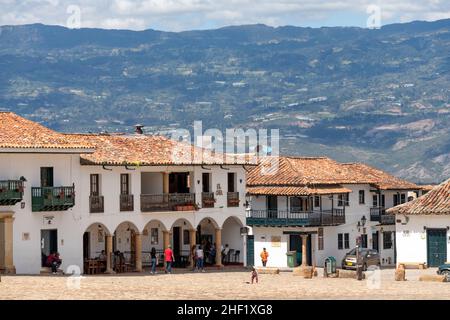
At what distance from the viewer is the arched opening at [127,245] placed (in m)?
75.1

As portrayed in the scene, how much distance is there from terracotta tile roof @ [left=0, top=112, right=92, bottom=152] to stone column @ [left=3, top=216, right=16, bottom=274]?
3.25 m

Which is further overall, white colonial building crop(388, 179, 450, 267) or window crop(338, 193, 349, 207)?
window crop(338, 193, 349, 207)

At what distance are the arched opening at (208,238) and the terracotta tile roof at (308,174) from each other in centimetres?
1147

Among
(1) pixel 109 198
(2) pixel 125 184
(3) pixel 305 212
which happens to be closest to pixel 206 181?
(2) pixel 125 184

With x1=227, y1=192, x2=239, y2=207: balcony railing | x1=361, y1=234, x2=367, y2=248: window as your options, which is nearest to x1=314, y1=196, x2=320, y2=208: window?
x1=361, y1=234, x2=367, y2=248: window

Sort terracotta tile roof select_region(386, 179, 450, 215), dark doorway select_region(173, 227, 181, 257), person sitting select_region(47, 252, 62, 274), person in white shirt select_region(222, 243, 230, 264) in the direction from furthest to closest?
terracotta tile roof select_region(386, 179, 450, 215) < person in white shirt select_region(222, 243, 230, 264) < dark doorway select_region(173, 227, 181, 257) < person sitting select_region(47, 252, 62, 274)

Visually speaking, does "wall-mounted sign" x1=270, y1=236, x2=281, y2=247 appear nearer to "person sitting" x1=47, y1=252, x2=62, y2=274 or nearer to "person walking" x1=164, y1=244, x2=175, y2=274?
"person walking" x1=164, y1=244, x2=175, y2=274

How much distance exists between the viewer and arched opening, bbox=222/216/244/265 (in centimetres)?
8506

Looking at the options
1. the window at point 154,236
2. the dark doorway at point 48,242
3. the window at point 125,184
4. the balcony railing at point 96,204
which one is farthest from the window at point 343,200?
the dark doorway at point 48,242

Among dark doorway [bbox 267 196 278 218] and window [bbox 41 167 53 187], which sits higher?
window [bbox 41 167 53 187]

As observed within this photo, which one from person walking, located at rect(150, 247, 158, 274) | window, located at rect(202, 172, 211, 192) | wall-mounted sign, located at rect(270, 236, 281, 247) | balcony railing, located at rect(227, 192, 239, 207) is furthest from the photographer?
wall-mounted sign, located at rect(270, 236, 281, 247)

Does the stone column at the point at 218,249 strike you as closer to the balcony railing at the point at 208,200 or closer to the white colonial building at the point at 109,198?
the white colonial building at the point at 109,198
